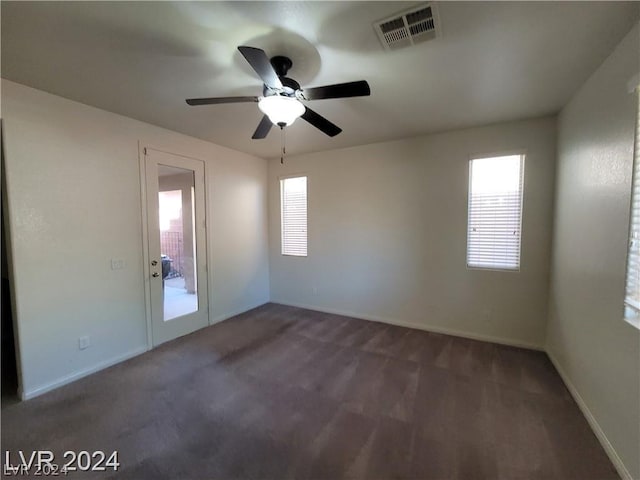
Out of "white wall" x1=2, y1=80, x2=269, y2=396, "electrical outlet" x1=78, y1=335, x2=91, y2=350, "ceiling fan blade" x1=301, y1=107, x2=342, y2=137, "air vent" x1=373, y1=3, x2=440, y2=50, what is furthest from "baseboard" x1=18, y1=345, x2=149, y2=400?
"air vent" x1=373, y1=3, x2=440, y2=50

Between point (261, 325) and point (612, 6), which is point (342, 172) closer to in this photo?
point (261, 325)

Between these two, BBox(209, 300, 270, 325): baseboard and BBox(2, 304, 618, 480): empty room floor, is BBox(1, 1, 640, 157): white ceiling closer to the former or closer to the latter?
Answer: BBox(2, 304, 618, 480): empty room floor

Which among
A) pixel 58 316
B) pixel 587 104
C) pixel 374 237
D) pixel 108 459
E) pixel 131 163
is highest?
pixel 587 104

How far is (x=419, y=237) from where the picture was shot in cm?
373

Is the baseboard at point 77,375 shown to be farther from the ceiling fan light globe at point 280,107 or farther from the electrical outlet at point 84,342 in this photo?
the ceiling fan light globe at point 280,107

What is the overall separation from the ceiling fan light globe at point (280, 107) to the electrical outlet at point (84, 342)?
284cm

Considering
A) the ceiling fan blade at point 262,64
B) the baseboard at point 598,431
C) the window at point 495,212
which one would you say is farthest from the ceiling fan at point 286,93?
the baseboard at point 598,431

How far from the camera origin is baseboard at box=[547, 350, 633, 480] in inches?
62.5

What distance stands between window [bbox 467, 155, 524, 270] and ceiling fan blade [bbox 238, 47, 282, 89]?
277 cm

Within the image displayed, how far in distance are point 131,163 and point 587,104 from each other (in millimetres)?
4396

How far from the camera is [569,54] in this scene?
187cm

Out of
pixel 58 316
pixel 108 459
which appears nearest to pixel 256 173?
pixel 58 316

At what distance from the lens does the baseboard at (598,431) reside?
1587 millimetres

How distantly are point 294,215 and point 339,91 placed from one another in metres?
3.17
